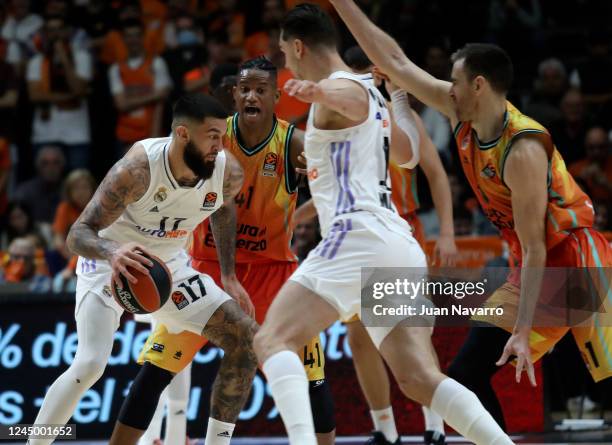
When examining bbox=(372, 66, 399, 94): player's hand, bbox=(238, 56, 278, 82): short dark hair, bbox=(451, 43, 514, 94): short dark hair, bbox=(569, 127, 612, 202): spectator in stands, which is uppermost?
bbox=(569, 127, 612, 202): spectator in stands

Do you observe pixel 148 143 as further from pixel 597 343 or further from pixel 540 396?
pixel 540 396

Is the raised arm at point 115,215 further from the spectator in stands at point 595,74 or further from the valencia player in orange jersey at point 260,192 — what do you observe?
the spectator in stands at point 595,74

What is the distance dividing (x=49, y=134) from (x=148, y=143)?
254 inches

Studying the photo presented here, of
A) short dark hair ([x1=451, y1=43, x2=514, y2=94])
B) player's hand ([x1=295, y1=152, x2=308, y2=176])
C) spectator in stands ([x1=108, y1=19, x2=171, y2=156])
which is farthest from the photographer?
spectator in stands ([x1=108, y1=19, x2=171, y2=156])

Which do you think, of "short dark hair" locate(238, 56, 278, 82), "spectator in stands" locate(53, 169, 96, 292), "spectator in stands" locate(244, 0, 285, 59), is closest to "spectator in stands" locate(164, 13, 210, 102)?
"spectator in stands" locate(244, 0, 285, 59)

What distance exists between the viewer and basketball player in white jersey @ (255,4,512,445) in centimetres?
467

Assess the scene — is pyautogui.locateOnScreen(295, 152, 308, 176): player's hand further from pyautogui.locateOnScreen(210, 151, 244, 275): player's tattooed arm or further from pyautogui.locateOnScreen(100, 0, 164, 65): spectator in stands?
pyautogui.locateOnScreen(100, 0, 164, 65): spectator in stands

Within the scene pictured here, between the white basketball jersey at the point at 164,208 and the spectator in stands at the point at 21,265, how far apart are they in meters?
3.55

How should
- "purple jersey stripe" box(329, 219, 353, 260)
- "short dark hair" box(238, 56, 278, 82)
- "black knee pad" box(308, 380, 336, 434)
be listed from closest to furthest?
1. "purple jersey stripe" box(329, 219, 353, 260)
2. "black knee pad" box(308, 380, 336, 434)
3. "short dark hair" box(238, 56, 278, 82)

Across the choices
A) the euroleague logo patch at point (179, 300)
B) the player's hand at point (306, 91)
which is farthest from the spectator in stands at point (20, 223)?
the player's hand at point (306, 91)

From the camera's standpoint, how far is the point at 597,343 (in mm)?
5496

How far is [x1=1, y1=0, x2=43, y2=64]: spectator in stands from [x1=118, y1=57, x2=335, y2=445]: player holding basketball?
6407 millimetres

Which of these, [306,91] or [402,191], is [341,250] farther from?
[402,191]

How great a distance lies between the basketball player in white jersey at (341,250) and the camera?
15.3 ft
